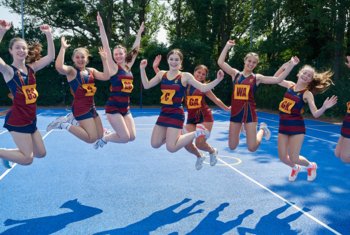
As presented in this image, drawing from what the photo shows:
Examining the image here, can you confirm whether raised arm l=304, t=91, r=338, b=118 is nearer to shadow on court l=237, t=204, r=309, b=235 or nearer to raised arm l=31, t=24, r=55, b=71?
shadow on court l=237, t=204, r=309, b=235

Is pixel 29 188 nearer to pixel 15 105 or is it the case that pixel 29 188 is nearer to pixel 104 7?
pixel 15 105

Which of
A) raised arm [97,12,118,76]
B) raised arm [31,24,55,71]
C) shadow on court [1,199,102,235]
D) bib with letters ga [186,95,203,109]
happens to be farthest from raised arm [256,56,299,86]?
shadow on court [1,199,102,235]

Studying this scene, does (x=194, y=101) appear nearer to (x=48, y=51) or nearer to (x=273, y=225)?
(x=273, y=225)

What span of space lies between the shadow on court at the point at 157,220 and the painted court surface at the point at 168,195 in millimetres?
15

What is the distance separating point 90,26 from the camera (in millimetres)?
29984

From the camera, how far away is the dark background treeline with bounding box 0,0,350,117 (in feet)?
69.2

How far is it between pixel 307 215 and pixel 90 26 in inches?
1089

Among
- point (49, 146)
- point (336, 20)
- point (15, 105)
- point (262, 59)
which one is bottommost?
point (49, 146)

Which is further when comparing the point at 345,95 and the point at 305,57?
the point at 305,57

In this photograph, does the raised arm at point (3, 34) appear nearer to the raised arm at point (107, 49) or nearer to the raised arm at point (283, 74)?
the raised arm at point (107, 49)

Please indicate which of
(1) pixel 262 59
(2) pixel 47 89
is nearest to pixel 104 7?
(2) pixel 47 89

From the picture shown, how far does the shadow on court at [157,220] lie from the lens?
17.0 feet

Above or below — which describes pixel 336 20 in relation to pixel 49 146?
above

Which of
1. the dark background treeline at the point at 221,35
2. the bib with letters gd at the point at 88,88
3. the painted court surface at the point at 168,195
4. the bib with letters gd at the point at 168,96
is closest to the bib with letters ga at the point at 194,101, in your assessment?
the bib with letters gd at the point at 168,96
